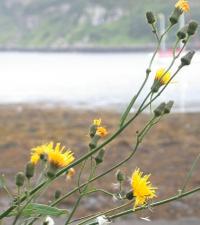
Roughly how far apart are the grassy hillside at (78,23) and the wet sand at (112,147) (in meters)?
102

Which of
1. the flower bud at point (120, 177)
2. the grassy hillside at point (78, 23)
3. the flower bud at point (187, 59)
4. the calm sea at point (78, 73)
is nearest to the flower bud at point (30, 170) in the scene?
the flower bud at point (120, 177)

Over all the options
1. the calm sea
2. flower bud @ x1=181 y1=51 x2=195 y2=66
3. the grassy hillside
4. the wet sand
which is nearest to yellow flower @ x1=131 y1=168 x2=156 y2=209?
flower bud @ x1=181 y1=51 x2=195 y2=66

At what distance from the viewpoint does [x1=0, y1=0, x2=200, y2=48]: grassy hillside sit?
137000mm

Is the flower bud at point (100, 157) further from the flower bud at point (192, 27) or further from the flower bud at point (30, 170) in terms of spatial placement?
the flower bud at point (192, 27)

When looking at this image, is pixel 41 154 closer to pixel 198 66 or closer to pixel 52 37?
pixel 198 66

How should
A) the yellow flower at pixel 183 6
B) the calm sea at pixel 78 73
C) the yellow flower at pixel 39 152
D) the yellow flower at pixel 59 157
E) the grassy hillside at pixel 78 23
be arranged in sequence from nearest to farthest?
the yellow flower at pixel 59 157 → the yellow flower at pixel 39 152 → the yellow flower at pixel 183 6 → the calm sea at pixel 78 73 → the grassy hillside at pixel 78 23

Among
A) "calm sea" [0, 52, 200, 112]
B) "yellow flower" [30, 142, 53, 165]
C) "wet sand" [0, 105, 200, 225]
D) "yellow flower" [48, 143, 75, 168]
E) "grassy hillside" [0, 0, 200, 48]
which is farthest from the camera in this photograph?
"grassy hillside" [0, 0, 200, 48]

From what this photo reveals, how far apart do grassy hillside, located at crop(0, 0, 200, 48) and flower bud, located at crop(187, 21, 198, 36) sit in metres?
126

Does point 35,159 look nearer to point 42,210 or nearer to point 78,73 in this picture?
point 42,210

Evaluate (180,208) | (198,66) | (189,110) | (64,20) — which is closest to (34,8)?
(64,20)

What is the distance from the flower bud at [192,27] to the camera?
4.48ft

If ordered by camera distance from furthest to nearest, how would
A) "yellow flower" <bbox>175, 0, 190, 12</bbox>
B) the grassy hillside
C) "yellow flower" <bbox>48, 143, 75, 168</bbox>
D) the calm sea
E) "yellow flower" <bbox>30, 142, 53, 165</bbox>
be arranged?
the grassy hillside
the calm sea
"yellow flower" <bbox>175, 0, 190, 12</bbox>
"yellow flower" <bbox>30, 142, 53, 165</bbox>
"yellow flower" <bbox>48, 143, 75, 168</bbox>

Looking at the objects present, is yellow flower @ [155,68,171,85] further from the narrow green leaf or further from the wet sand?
the wet sand

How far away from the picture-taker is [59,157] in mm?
1215
